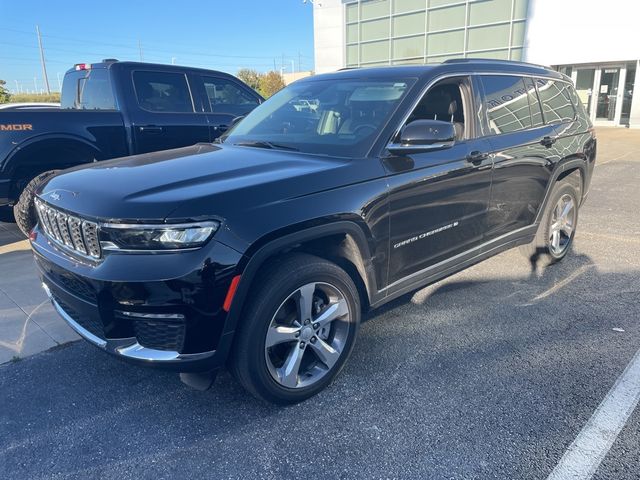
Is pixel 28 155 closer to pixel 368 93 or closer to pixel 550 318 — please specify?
pixel 368 93

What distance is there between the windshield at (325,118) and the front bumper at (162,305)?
121cm

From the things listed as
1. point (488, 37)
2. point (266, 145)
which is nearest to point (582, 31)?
point (488, 37)

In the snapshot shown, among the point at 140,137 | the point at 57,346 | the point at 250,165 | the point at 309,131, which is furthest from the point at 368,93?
the point at 140,137

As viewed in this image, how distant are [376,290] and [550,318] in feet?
5.23

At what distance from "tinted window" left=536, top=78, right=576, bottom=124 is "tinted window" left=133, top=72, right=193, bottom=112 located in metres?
4.23

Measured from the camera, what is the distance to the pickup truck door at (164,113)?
586 cm

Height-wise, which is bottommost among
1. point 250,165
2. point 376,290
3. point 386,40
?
point 376,290

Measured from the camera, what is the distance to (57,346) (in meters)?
3.41

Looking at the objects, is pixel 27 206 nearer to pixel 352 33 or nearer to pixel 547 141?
pixel 547 141

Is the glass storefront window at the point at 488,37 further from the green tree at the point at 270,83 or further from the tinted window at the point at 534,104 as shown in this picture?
the green tree at the point at 270,83

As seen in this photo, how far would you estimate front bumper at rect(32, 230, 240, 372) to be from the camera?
86.3 inches

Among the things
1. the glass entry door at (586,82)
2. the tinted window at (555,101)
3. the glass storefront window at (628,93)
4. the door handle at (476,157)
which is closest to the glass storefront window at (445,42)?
the glass entry door at (586,82)

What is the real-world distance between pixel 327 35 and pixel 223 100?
23414mm

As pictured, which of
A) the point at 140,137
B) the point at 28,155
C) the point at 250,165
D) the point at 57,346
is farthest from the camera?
the point at 140,137
